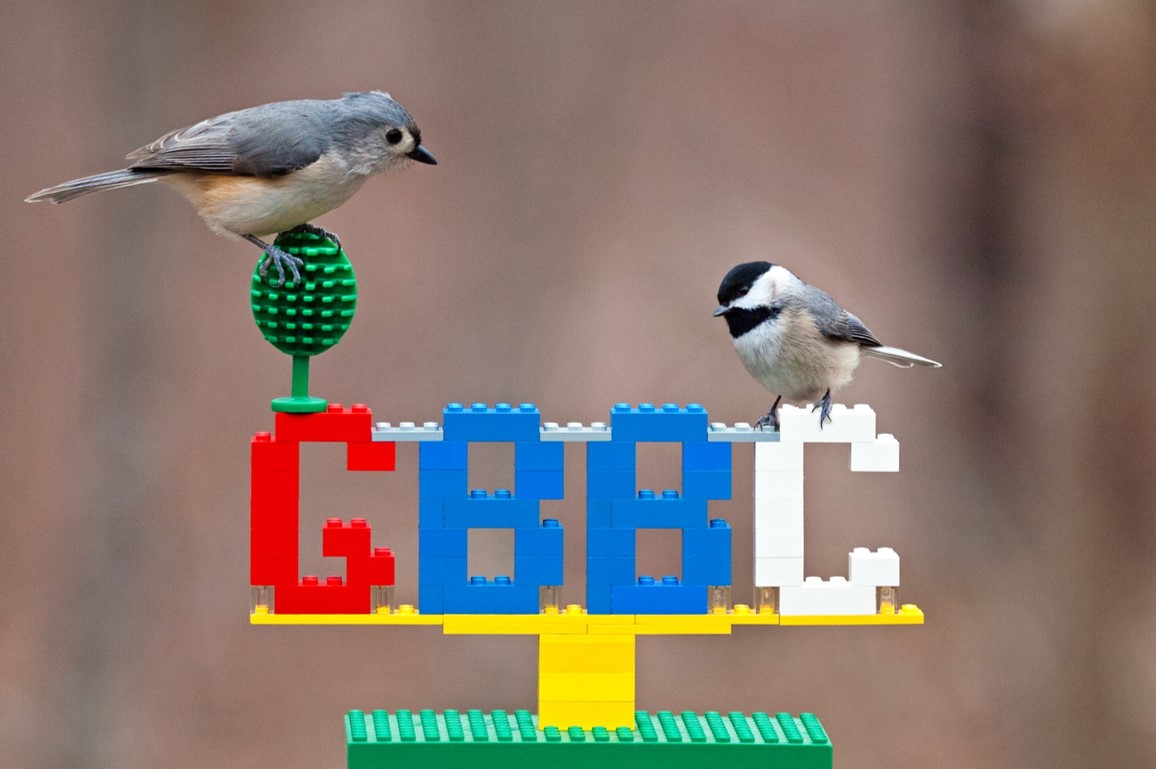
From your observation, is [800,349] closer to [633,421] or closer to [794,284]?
[794,284]

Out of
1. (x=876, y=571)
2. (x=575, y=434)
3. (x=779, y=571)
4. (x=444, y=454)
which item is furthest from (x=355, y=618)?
(x=876, y=571)

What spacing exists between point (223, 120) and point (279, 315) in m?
0.47

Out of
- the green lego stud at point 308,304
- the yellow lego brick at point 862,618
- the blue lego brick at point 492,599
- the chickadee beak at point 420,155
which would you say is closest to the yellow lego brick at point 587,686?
the blue lego brick at point 492,599

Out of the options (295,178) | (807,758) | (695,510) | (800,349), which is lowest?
(807,758)

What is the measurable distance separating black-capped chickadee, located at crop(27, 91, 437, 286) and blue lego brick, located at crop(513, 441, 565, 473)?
620mm

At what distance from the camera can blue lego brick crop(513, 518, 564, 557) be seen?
137 inches

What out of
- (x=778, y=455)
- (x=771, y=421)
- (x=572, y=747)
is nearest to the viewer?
(x=572, y=747)

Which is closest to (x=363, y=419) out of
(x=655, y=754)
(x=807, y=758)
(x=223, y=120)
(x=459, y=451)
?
(x=459, y=451)

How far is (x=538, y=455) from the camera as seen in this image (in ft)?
11.4

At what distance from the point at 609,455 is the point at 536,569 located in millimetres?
299

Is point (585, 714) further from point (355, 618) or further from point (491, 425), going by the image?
point (491, 425)

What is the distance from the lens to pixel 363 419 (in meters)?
3.45

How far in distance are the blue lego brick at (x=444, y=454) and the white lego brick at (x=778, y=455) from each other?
0.66 m

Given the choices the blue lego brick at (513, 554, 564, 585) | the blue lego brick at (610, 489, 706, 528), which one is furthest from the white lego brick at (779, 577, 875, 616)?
the blue lego brick at (513, 554, 564, 585)
